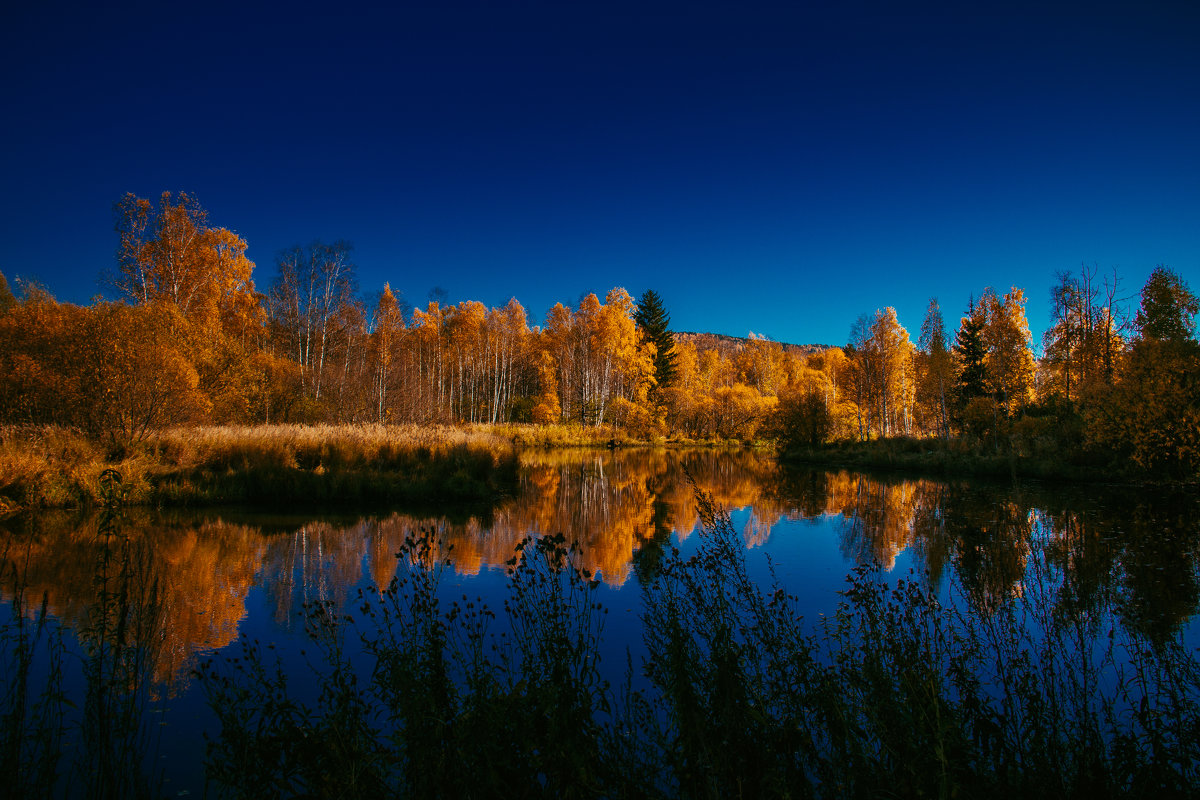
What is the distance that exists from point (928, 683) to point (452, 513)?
39.5 feet

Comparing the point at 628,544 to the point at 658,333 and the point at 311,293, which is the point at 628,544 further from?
the point at 658,333

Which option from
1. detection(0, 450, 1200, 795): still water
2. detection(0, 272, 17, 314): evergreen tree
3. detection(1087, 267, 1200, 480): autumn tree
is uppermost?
detection(0, 272, 17, 314): evergreen tree

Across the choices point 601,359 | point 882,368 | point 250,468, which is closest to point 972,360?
point 882,368

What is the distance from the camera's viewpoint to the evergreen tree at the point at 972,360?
1417 inches

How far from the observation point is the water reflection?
255 inches

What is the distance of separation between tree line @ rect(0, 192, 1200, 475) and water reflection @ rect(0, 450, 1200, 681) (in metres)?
4.49

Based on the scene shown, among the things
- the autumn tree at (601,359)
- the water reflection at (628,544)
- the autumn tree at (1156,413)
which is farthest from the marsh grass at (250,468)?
the autumn tree at (601,359)

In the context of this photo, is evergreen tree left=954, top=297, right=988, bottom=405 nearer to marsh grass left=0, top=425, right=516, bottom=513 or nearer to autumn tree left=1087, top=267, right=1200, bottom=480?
autumn tree left=1087, top=267, right=1200, bottom=480

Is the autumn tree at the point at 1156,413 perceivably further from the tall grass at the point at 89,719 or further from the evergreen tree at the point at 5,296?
the evergreen tree at the point at 5,296

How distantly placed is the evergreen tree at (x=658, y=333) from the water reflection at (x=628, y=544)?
29125mm

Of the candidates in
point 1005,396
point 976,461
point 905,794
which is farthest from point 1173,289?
point 905,794

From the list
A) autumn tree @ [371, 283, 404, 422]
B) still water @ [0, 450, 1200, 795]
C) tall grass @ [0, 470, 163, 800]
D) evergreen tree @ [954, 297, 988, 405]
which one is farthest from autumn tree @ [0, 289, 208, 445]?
evergreen tree @ [954, 297, 988, 405]

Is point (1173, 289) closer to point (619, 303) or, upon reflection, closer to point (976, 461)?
point (976, 461)

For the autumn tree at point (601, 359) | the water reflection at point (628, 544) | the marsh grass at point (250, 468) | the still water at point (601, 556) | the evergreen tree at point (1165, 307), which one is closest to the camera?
the still water at point (601, 556)
